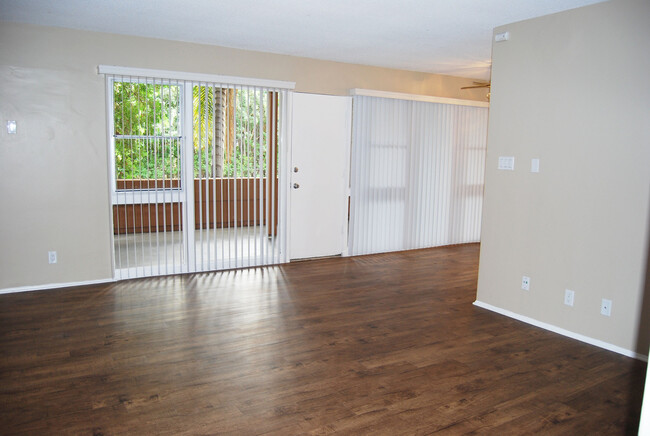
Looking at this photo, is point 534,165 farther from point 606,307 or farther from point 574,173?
point 606,307

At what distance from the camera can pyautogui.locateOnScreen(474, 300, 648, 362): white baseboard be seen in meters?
3.31

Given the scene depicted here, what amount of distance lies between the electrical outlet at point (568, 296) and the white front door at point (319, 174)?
2977 millimetres

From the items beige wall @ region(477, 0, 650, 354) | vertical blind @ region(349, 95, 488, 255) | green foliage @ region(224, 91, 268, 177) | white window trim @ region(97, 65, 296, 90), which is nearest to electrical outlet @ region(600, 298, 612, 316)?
beige wall @ region(477, 0, 650, 354)

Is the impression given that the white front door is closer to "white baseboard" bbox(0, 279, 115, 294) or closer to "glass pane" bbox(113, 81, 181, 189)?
"glass pane" bbox(113, 81, 181, 189)

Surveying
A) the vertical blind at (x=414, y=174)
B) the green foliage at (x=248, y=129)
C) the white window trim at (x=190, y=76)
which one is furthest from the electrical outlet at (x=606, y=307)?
the white window trim at (x=190, y=76)

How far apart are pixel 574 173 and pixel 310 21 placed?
245cm

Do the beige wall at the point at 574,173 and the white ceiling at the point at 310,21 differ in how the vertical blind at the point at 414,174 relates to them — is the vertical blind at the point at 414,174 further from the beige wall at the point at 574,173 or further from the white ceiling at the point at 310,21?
the beige wall at the point at 574,173

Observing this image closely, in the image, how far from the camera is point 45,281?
4.52 metres

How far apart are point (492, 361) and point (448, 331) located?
0.56m

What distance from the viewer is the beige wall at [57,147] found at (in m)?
4.27

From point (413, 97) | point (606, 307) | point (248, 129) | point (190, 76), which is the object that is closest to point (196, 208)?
point (248, 129)

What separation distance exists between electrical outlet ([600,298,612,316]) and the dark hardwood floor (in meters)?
0.28

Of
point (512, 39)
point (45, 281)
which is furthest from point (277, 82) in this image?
point (45, 281)

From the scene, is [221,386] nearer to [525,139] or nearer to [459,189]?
[525,139]
